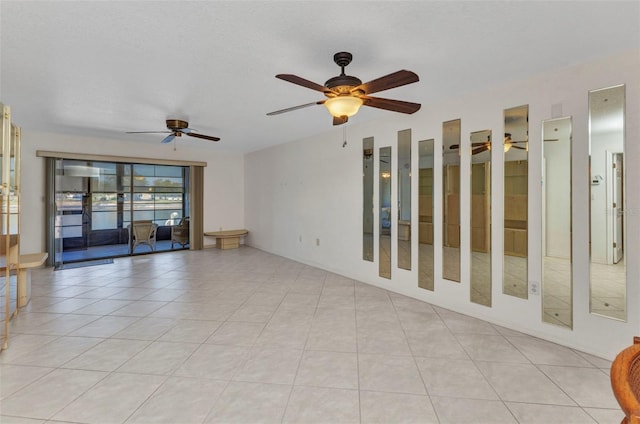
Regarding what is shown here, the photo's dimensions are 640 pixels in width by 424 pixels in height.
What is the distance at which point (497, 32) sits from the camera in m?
2.16

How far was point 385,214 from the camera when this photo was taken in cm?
437

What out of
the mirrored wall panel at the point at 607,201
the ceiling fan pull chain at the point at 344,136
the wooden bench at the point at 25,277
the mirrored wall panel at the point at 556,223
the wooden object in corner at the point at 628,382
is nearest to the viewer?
the wooden object in corner at the point at 628,382

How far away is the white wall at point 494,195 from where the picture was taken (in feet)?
7.95

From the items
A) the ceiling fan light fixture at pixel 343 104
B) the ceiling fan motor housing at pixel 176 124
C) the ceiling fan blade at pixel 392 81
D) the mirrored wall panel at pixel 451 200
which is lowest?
the mirrored wall panel at pixel 451 200

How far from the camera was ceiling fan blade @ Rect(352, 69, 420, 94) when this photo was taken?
2.03 meters

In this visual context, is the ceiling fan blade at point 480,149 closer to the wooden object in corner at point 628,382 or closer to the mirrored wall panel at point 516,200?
the mirrored wall panel at point 516,200

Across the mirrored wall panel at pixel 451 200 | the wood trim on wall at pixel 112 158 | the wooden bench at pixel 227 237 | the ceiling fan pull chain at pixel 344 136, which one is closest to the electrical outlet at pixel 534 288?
the mirrored wall panel at pixel 451 200

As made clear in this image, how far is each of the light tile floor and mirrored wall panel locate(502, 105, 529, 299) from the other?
57cm

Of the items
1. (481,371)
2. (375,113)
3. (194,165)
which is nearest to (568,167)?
(481,371)

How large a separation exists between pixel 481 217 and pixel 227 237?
6.00 meters

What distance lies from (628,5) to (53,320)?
18.5 ft

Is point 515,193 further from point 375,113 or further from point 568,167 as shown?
point 375,113

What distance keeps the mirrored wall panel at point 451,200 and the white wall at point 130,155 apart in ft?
19.1

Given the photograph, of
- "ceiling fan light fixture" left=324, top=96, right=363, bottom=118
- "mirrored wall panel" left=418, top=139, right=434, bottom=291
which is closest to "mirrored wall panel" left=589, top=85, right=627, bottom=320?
"mirrored wall panel" left=418, top=139, right=434, bottom=291
